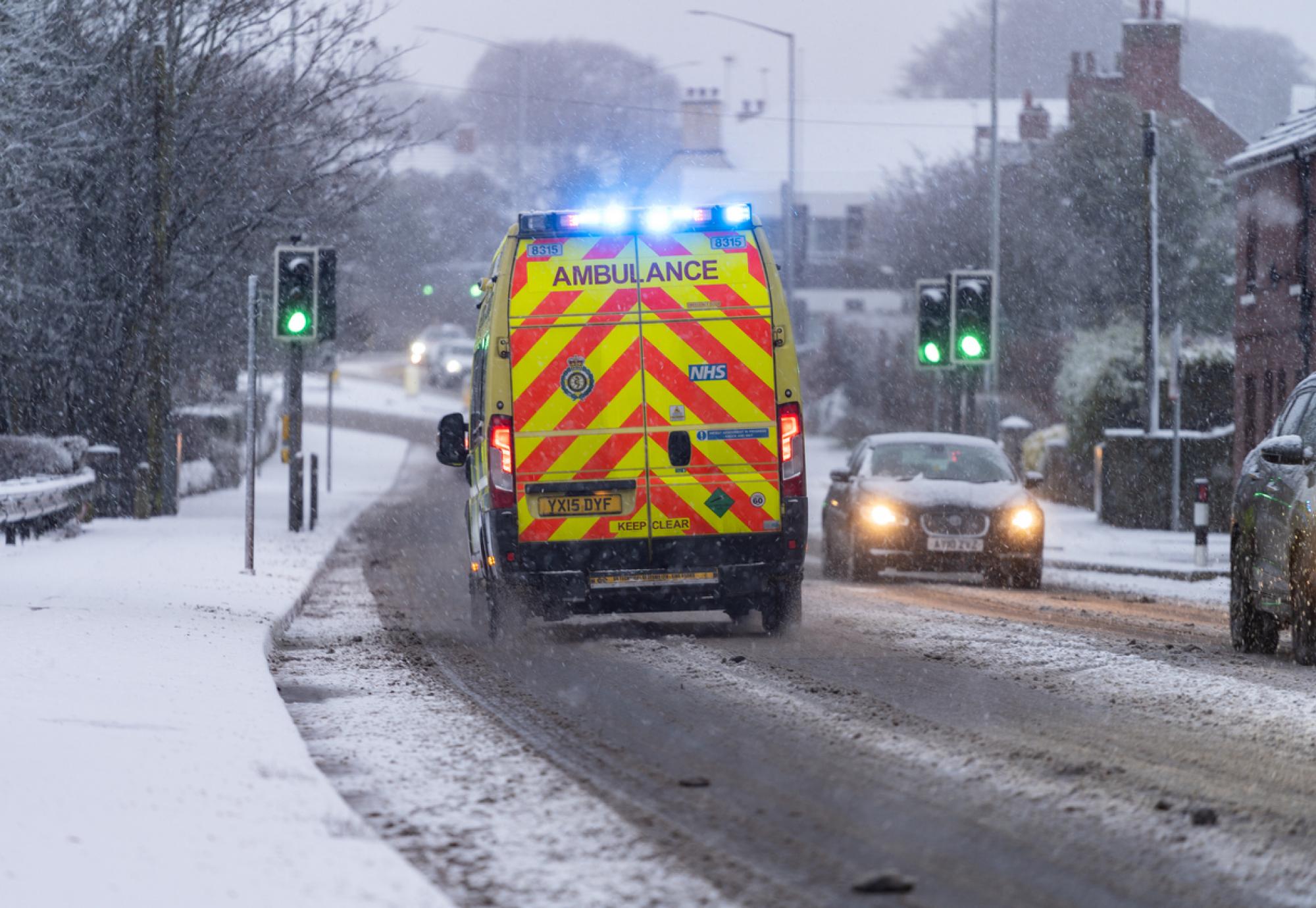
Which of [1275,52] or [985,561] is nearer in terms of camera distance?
[985,561]

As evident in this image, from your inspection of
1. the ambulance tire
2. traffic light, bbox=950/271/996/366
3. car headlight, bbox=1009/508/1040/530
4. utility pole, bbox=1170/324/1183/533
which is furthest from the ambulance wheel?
utility pole, bbox=1170/324/1183/533

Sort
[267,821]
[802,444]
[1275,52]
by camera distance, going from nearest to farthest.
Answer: [267,821], [802,444], [1275,52]

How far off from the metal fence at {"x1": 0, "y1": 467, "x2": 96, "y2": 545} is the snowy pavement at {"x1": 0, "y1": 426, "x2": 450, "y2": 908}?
5.48m

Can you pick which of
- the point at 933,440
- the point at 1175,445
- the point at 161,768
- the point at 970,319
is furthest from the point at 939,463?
the point at 161,768

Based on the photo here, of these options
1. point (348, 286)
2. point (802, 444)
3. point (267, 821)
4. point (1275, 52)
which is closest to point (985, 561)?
point (802, 444)

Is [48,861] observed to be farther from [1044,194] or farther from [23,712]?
[1044,194]

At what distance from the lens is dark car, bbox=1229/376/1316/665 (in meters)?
11.9

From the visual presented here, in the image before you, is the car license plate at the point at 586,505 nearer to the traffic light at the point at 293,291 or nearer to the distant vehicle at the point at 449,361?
the traffic light at the point at 293,291

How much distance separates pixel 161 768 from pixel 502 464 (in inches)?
217

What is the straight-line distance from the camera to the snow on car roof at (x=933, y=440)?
20.8m

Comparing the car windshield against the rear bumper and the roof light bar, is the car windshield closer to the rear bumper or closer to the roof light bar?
the rear bumper

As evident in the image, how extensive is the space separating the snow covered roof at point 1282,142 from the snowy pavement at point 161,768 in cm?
1951

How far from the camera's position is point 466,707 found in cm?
1003

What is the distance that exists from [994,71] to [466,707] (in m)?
23.9
